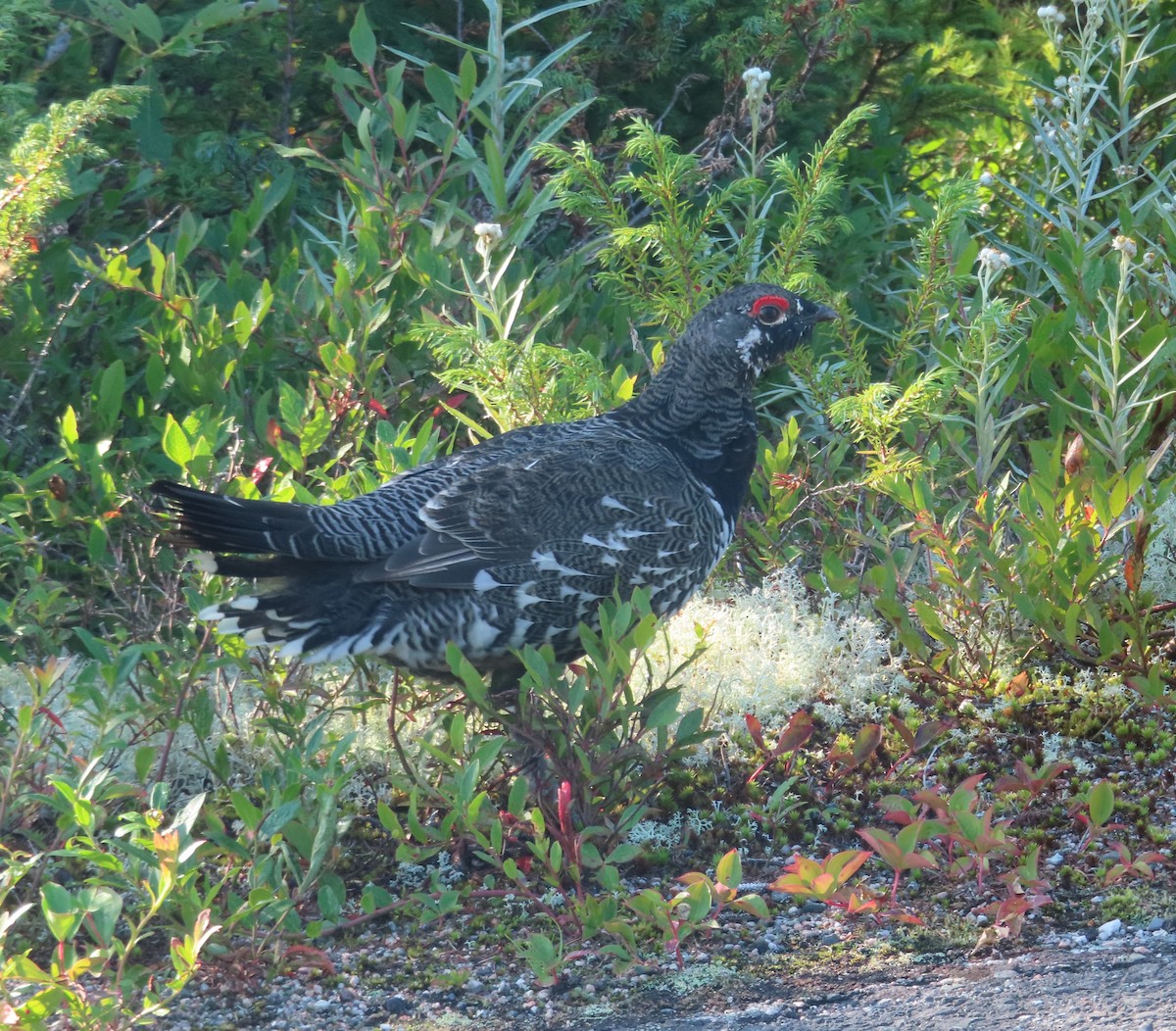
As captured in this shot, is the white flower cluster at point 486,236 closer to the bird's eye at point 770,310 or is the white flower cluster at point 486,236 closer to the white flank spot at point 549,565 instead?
the bird's eye at point 770,310

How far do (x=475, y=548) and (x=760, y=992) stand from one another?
153 centimetres

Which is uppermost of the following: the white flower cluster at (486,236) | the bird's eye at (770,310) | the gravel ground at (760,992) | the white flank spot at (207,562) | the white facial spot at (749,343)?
the white flower cluster at (486,236)

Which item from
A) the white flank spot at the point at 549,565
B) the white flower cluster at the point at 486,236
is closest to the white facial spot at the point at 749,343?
the white flower cluster at the point at 486,236

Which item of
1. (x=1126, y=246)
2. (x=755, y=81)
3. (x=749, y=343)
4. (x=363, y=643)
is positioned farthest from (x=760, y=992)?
(x=755, y=81)

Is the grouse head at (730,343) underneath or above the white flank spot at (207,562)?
above

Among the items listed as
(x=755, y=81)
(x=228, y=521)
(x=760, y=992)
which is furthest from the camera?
(x=755, y=81)

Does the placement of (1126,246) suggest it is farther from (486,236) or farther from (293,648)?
(293,648)

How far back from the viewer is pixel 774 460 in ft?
17.0

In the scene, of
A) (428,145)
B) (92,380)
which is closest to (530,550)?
(92,380)

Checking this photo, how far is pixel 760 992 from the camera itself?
134 inches

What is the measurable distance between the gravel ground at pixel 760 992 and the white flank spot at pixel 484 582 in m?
1.07

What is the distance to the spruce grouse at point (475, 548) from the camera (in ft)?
13.6

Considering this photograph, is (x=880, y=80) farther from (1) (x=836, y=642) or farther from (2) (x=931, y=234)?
(1) (x=836, y=642)

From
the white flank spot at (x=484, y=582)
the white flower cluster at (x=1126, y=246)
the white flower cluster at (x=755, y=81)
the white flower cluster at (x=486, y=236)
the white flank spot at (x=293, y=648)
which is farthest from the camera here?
the white flower cluster at (x=755, y=81)
